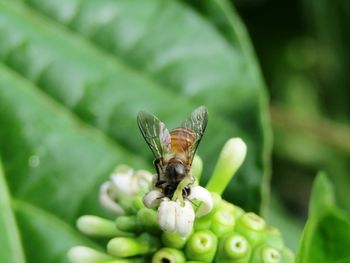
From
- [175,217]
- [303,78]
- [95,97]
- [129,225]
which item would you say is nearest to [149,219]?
[129,225]

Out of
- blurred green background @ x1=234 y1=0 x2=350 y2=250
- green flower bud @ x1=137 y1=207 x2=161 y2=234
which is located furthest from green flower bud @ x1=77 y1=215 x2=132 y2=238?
blurred green background @ x1=234 y1=0 x2=350 y2=250

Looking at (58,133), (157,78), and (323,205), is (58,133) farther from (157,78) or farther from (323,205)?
(323,205)

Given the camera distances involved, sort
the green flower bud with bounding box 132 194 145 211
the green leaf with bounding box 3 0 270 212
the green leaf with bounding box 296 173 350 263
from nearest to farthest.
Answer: the green leaf with bounding box 296 173 350 263 < the green flower bud with bounding box 132 194 145 211 < the green leaf with bounding box 3 0 270 212

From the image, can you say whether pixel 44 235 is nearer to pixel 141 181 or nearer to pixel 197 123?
pixel 141 181

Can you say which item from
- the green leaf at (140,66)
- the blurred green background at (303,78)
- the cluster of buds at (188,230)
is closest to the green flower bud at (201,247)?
the cluster of buds at (188,230)

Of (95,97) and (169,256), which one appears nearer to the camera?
(169,256)

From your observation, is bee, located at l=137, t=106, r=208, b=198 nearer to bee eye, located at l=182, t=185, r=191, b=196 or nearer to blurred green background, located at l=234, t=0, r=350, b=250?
bee eye, located at l=182, t=185, r=191, b=196
